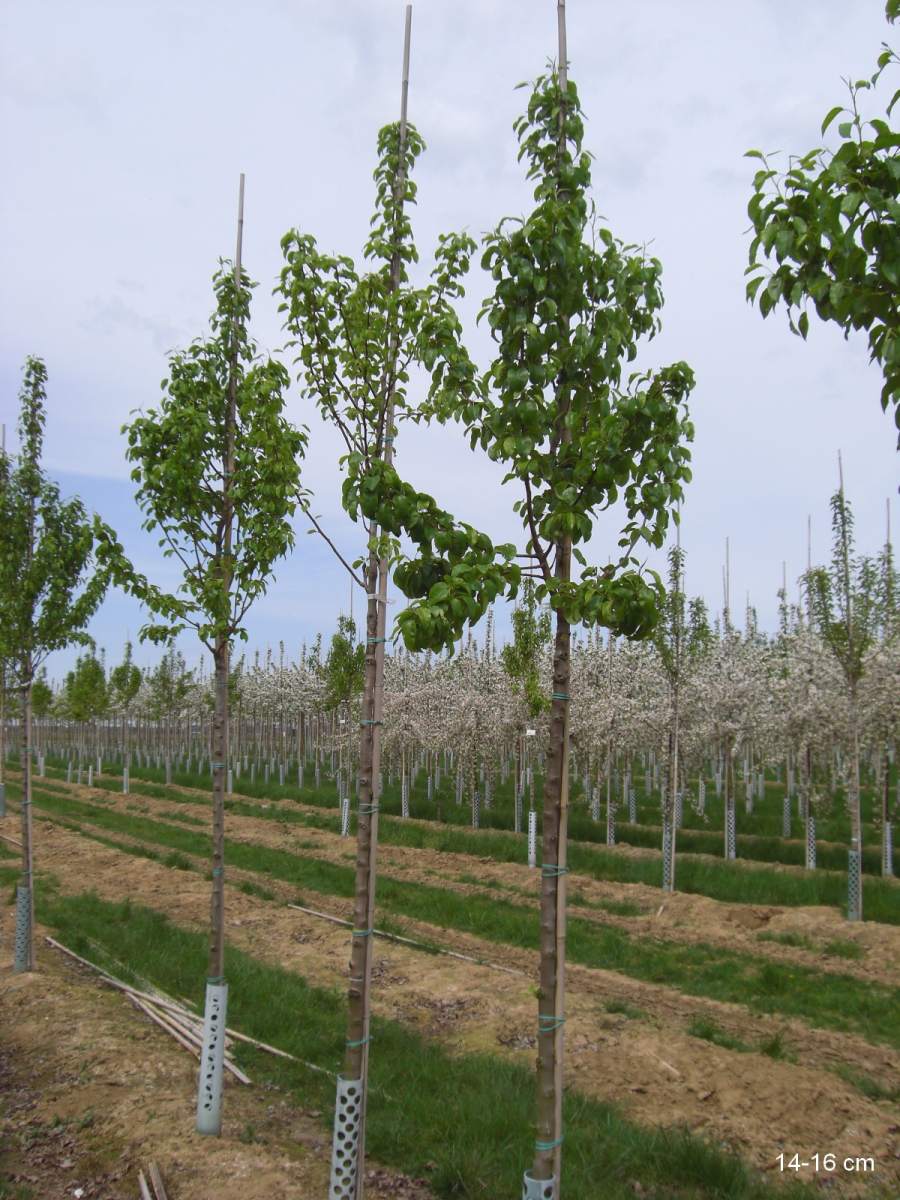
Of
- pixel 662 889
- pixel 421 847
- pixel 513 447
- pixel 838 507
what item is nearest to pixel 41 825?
pixel 421 847

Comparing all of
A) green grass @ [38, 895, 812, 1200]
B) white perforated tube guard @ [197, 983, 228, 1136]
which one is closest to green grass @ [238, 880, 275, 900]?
green grass @ [38, 895, 812, 1200]

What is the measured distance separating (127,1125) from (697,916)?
12.5m

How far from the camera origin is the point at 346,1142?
5410 mm

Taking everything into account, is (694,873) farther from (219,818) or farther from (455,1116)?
(219,818)

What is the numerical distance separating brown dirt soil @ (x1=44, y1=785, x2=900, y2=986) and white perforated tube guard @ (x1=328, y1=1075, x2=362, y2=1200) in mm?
10874

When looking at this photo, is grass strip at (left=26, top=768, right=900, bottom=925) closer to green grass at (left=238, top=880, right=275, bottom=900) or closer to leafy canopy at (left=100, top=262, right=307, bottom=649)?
green grass at (left=238, top=880, right=275, bottom=900)

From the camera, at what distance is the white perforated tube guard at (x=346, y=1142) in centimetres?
540

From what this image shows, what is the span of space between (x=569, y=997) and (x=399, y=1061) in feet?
11.6

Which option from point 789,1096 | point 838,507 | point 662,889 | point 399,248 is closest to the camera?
point 399,248

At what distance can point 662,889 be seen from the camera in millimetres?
19141

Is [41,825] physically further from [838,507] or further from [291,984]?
[838,507]

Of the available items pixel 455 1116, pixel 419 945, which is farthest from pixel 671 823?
pixel 455 1116

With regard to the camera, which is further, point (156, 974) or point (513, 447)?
point (156, 974)

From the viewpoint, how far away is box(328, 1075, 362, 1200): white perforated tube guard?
5.40m
